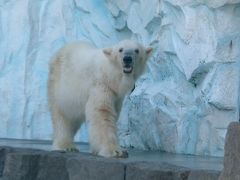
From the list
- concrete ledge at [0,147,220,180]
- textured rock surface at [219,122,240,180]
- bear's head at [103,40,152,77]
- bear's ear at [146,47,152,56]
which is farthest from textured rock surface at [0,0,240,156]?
textured rock surface at [219,122,240,180]

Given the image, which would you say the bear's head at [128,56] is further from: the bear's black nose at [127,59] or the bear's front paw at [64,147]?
the bear's front paw at [64,147]

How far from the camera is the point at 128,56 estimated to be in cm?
605

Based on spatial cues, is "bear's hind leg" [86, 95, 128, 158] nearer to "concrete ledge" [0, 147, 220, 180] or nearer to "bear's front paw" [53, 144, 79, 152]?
"concrete ledge" [0, 147, 220, 180]

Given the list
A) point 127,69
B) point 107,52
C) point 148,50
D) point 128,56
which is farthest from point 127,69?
point 148,50

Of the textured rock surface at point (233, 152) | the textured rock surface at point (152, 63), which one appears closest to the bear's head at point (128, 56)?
the textured rock surface at point (152, 63)

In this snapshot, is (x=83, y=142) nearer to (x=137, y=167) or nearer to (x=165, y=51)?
(x=165, y=51)

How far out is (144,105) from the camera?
921 cm

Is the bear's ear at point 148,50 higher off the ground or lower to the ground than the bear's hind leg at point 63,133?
higher

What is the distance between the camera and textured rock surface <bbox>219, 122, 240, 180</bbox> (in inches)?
147

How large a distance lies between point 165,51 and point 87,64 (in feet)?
9.99

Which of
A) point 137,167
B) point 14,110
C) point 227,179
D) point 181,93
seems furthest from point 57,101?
point 14,110

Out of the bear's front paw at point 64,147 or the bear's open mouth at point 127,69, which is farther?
the bear's front paw at point 64,147

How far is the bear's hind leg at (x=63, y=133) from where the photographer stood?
263 inches

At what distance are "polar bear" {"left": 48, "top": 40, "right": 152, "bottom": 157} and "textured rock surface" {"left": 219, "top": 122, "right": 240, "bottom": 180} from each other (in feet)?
6.59
